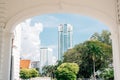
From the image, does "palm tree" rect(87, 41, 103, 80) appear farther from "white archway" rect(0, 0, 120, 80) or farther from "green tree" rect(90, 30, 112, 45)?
"white archway" rect(0, 0, 120, 80)

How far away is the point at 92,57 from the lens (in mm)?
28234

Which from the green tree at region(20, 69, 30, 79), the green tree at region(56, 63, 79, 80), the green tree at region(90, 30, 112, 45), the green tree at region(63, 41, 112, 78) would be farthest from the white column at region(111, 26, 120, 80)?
the green tree at region(20, 69, 30, 79)

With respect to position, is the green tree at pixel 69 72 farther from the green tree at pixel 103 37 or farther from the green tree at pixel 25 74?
the green tree at pixel 25 74

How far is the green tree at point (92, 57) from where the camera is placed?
28141mm

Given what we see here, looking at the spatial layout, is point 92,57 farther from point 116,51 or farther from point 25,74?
point 116,51

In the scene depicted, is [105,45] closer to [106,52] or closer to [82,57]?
[106,52]

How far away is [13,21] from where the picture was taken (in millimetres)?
6043

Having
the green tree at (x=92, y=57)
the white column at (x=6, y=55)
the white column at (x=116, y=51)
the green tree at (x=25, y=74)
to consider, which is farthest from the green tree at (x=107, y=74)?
the white column at (x=6, y=55)

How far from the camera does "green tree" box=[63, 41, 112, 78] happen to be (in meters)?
28.1

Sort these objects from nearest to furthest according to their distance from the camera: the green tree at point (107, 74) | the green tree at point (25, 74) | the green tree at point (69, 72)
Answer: the green tree at point (107, 74), the green tree at point (69, 72), the green tree at point (25, 74)

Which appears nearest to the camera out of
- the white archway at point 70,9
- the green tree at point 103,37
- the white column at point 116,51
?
the white column at point 116,51

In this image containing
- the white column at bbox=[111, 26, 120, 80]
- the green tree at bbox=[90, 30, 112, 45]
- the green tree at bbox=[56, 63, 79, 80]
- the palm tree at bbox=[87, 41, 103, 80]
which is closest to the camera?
the white column at bbox=[111, 26, 120, 80]

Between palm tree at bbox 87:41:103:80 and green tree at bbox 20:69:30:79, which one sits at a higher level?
palm tree at bbox 87:41:103:80

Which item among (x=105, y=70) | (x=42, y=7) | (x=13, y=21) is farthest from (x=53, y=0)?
(x=105, y=70)
